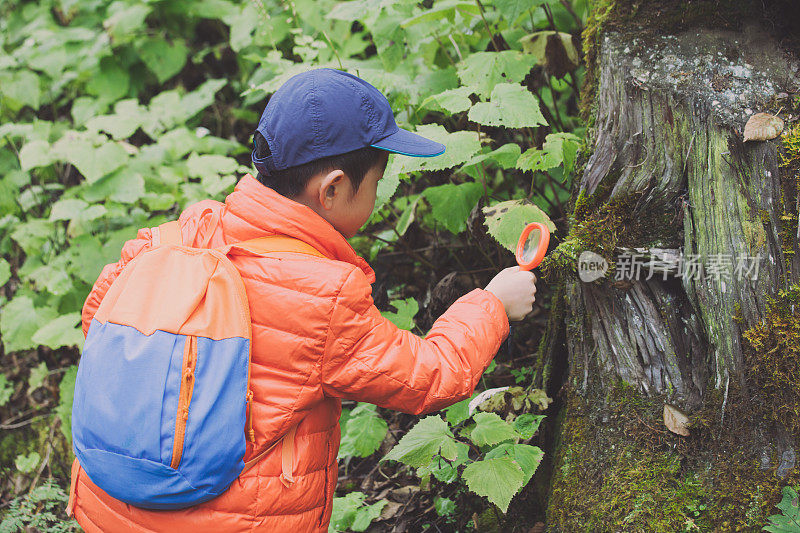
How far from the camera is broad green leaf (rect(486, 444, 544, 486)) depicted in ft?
7.10

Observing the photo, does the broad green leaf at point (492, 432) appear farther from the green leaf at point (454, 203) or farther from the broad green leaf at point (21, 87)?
the broad green leaf at point (21, 87)

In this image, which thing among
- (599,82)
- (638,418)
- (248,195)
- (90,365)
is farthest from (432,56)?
(90,365)

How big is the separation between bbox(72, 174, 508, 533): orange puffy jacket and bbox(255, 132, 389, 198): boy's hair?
0.22 ft

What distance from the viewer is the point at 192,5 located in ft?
18.7

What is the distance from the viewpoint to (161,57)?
223 inches

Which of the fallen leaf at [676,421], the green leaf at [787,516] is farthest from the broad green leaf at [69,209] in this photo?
the green leaf at [787,516]

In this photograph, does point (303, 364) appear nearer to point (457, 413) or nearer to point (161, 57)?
point (457, 413)

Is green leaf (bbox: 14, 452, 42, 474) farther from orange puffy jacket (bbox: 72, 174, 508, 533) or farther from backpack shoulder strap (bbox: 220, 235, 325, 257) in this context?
backpack shoulder strap (bbox: 220, 235, 325, 257)

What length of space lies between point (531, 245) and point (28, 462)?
3.41 metres

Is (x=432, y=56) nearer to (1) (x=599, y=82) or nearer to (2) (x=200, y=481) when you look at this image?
(1) (x=599, y=82)

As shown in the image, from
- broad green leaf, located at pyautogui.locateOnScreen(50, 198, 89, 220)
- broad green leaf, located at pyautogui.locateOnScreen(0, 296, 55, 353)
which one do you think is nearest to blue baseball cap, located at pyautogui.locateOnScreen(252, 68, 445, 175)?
broad green leaf, located at pyautogui.locateOnScreen(50, 198, 89, 220)

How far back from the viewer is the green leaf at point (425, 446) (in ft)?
7.18

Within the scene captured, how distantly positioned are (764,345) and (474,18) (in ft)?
7.30

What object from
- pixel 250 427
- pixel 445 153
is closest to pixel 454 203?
pixel 445 153
